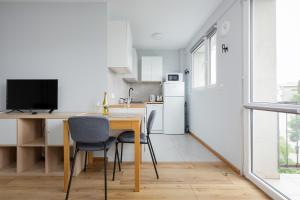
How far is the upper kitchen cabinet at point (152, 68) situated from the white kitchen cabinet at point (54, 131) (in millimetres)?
3641

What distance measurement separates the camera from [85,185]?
7.74ft

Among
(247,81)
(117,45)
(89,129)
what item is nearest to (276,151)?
(247,81)

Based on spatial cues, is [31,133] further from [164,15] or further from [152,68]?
[152,68]

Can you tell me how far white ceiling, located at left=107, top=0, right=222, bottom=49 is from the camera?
3223mm

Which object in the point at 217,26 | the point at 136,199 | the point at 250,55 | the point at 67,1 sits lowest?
the point at 136,199

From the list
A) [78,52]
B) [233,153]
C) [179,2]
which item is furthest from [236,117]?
[78,52]

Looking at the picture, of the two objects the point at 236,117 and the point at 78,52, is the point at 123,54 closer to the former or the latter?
the point at 78,52

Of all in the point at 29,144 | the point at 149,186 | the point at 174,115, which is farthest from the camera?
the point at 174,115

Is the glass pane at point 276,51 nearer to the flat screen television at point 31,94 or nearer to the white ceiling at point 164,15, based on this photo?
the white ceiling at point 164,15

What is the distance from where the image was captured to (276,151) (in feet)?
7.81

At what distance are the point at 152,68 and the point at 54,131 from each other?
3.84 meters

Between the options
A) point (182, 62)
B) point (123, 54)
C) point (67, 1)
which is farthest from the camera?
point (182, 62)

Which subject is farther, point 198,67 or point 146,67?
point 146,67

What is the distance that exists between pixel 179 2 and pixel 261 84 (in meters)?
1.76
